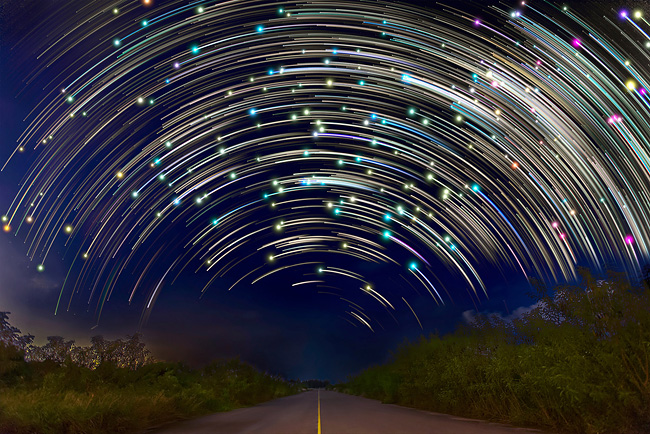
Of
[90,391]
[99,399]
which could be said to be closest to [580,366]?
[99,399]

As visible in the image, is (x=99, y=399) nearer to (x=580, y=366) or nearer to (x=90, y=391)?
(x=90, y=391)

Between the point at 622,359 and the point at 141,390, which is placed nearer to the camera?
the point at 622,359

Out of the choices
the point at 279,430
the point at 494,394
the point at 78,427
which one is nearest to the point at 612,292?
the point at 494,394

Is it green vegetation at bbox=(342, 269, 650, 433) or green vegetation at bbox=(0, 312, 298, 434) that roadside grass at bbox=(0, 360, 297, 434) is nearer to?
green vegetation at bbox=(0, 312, 298, 434)

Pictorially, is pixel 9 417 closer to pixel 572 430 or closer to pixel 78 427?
pixel 78 427

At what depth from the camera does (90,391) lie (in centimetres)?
2064

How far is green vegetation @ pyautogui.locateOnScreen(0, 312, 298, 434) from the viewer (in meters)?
11.4

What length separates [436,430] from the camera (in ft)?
40.7

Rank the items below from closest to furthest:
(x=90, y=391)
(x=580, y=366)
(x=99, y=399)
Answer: (x=580, y=366), (x=99, y=399), (x=90, y=391)

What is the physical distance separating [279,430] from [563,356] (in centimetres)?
834

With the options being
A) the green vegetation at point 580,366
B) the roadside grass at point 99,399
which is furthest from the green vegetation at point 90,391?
the green vegetation at point 580,366

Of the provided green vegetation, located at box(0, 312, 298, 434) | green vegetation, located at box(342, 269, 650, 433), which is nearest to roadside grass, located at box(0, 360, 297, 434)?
green vegetation, located at box(0, 312, 298, 434)

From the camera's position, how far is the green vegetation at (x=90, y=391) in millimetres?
11383

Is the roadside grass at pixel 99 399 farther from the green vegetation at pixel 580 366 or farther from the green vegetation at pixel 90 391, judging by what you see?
the green vegetation at pixel 580 366
